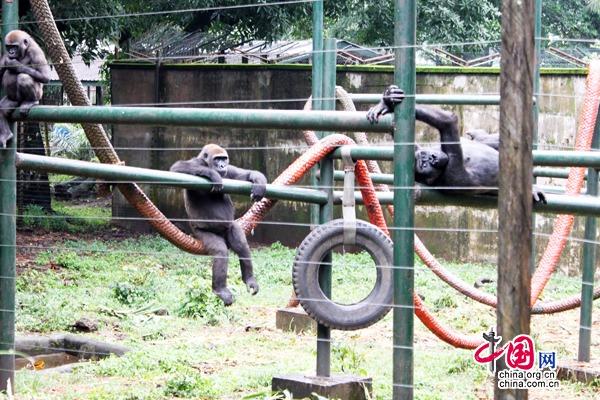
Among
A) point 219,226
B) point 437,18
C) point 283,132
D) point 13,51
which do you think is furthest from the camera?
point 437,18

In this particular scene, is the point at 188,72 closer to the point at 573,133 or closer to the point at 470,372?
the point at 573,133

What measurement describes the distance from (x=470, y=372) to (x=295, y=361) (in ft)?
4.29

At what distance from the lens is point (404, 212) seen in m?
2.62

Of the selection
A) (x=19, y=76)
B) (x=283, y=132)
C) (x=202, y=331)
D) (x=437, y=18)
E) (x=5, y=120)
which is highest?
(x=437, y=18)

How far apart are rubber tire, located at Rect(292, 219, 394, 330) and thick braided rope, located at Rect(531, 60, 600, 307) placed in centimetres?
191

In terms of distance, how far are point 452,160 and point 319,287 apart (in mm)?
1163

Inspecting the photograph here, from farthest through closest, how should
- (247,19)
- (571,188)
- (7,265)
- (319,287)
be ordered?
(247,19) → (571,188) → (7,265) → (319,287)

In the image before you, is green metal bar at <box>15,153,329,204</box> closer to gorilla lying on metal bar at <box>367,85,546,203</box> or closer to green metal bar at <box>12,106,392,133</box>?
green metal bar at <box>12,106,392,133</box>

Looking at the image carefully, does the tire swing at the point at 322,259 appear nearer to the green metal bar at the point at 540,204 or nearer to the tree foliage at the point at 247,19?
the green metal bar at the point at 540,204

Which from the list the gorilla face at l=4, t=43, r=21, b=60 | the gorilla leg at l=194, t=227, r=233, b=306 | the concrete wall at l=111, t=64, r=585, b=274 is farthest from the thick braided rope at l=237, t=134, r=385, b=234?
the concrete wall at l=111, t=64, r=585, b=274

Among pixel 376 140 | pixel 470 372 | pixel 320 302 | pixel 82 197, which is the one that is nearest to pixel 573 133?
pixel 376 140

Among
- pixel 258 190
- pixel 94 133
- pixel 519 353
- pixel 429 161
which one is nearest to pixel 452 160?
pixel 429 161

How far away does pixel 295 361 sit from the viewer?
15.6ft

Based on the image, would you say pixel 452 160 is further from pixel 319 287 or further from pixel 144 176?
pixel 144 176
